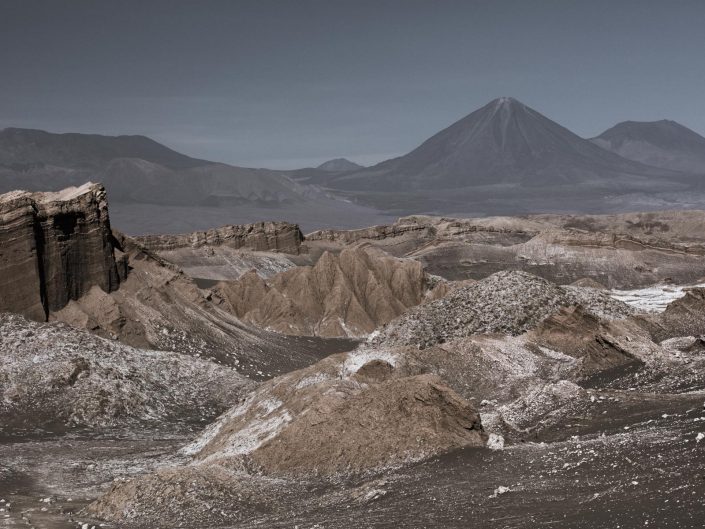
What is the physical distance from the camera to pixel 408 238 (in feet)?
441

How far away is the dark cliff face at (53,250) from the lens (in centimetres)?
4525

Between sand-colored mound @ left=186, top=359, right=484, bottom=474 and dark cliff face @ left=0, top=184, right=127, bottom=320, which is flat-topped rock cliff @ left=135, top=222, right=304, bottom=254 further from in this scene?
sand-colored mound @ left=186, top=359, right=484, bottom=474

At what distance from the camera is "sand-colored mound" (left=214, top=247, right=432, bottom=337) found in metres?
71.1

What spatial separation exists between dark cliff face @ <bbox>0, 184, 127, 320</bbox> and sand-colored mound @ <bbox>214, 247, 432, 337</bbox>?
65.9ft

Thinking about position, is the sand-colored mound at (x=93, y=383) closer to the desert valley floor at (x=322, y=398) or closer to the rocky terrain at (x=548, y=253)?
the desert valley floor at (x=322, y=398)

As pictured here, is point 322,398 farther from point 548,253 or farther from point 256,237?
point 256,237

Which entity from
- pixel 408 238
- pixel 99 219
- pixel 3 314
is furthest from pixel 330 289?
pixel 408 238

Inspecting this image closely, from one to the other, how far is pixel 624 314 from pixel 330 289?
30.7 metres

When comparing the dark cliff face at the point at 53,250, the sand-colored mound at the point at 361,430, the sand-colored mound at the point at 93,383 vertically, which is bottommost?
the sand-colored mound at the point at 93,383

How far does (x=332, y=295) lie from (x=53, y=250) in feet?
98.4

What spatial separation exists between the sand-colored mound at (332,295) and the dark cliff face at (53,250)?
2009cm

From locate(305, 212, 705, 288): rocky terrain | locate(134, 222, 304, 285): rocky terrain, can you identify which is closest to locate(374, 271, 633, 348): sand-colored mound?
locate(134, 222, 304, 285): rocky terrain

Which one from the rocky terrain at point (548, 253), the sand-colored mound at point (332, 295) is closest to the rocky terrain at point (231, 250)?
the rocky terrain at point (548, 253)

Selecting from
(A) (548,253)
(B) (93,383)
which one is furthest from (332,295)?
(A) (548,253)
